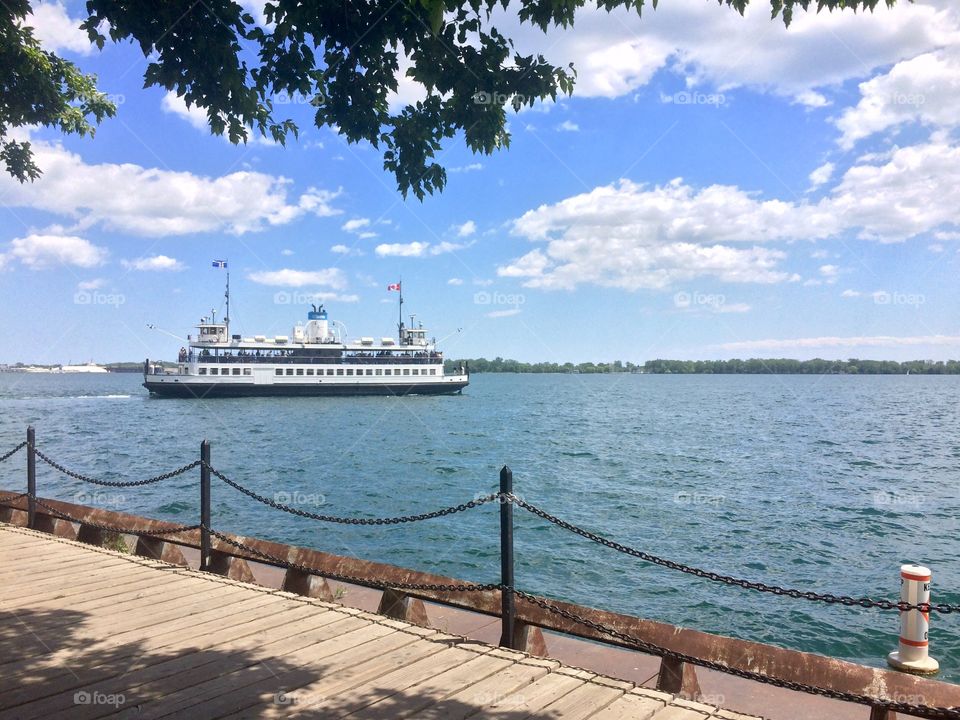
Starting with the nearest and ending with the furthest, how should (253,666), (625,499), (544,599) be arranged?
1. (253,666)
2. (544,599)
3. (625,499)

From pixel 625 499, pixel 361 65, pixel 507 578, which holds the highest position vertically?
pixel 361 65

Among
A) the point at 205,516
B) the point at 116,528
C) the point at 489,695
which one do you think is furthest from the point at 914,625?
the point at 116,528

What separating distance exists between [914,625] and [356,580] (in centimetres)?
449

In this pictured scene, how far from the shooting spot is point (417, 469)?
28.3 metres

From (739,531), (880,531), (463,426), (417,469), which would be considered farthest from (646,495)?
(463,426)

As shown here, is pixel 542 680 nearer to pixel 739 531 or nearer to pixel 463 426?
pixel 739 531

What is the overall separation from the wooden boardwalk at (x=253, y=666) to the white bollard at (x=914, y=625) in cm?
246

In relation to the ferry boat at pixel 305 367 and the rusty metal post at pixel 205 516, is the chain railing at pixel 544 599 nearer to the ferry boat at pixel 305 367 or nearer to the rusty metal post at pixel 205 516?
the rusty metal post at pixel 205 516

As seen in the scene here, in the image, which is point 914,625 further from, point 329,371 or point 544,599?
point 329,371

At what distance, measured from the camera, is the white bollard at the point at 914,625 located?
493 centimetres

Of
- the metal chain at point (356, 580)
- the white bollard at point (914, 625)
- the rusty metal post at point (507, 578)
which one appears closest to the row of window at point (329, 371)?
the metal chain at point (356, 580)

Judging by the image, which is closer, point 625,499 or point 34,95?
point 34,95

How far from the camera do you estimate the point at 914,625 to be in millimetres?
5062

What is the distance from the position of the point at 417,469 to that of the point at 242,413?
3525 centimetres
